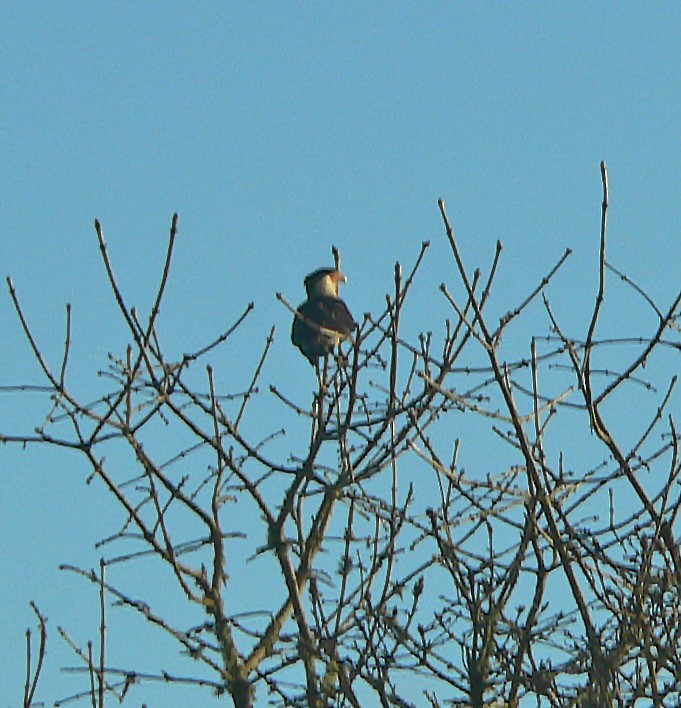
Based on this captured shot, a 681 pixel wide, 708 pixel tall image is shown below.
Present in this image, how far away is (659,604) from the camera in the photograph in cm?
590

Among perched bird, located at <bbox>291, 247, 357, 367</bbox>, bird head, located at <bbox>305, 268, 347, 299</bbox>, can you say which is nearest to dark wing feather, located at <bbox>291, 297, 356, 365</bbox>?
perched bird, located at <bbox>291, 247, 357, 367</bbox>

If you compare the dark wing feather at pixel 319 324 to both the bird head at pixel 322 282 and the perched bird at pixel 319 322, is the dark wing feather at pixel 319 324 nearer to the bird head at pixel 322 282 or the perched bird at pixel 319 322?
the perched bird at pixel 319 322

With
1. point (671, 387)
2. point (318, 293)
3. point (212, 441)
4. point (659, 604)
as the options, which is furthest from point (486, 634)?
point (318, 293)

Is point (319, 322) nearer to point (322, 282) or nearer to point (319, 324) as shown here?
point (319, 324)

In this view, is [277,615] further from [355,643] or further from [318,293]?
[318,293]

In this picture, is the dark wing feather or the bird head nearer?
the dark wing feather

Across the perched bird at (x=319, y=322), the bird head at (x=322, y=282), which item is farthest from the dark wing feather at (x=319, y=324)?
the bird head at (x=322, y=282)

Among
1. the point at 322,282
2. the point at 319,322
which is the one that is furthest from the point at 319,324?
the point at 322,282

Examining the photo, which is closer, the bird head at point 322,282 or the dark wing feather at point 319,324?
the dark wing feather at point 319,324

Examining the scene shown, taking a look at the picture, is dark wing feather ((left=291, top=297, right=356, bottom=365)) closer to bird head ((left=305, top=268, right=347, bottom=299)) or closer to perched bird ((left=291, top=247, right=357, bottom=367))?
perched bird ((left=291, top=247, right=357, bottom=367))

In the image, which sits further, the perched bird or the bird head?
the bird head

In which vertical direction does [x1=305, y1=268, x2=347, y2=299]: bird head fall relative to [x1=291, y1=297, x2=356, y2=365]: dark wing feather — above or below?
above

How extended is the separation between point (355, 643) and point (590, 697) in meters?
1.60

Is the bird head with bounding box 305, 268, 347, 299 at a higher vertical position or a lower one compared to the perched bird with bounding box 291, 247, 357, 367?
higher
